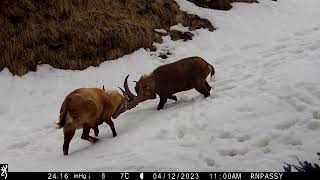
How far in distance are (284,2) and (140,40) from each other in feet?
23.2

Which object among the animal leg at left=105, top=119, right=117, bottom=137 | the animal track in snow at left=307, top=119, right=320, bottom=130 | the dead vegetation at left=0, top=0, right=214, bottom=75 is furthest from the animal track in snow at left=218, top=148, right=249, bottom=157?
the dead vegetation at left=0, top=0, right=214, bottom=75

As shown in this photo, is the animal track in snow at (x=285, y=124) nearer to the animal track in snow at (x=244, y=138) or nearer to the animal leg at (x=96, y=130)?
the animal track in snow at (x=244, y=138)

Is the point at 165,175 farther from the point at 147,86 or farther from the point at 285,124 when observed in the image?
the point at 147,86

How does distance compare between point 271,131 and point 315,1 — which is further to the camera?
point 315,1

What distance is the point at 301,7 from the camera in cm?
1681

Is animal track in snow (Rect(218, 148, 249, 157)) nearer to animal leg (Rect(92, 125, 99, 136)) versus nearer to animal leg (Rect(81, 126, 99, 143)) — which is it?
animal leg (Rect(81, 126, 99, 143))

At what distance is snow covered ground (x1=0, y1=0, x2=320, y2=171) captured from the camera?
598cm

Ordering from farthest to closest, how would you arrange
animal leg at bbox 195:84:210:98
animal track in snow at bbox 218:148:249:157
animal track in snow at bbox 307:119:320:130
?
animal leg at bbox 195:84:210:98, animal track in snow at bbox 307:119:320:130, animal track in snow at bbox 218:148:249:157

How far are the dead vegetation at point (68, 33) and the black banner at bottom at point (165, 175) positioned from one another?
18.6ft

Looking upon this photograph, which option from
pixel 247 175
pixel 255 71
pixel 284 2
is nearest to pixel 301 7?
pixel 284 2

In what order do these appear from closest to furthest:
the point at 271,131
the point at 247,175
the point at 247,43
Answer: the point at 247,175 < the point at 271,131 < the point at 247,43

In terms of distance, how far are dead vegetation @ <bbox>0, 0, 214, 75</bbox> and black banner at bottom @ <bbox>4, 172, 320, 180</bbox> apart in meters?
5.68

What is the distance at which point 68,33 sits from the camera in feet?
39.9

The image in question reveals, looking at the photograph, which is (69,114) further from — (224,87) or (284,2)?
(284,2)
